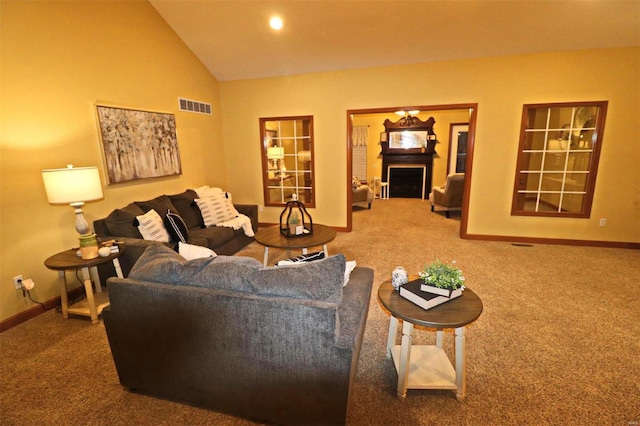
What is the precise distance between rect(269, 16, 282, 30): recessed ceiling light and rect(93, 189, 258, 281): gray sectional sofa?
2470mm

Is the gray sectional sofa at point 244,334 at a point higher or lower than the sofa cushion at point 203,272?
lower

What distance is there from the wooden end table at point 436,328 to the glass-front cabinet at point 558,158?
348cm

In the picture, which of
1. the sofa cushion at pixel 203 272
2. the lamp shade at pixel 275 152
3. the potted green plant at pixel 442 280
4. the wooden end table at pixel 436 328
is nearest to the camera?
the sofa cushion at pixel 203 272

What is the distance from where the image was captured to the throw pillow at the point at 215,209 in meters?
4.08

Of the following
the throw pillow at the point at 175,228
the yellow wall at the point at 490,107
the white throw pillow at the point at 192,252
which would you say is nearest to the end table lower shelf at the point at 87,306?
the throw pillow at the point at 175,228

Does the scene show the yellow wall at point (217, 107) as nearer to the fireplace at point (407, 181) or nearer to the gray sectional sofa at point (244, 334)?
the gray sectional sofa at point (244, 334)

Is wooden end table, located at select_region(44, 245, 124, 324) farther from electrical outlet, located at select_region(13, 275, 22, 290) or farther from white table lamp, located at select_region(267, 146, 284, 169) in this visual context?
white table lamp, located at select_region(267, 146, 284, 169)

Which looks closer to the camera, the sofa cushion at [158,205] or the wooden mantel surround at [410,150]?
the sofa cushion at [158,205]

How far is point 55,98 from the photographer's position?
Result: 273 cm

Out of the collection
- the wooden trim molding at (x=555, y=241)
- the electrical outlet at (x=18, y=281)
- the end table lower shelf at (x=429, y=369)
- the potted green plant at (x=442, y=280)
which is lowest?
the end table lower shelf at (x=429, y=369)

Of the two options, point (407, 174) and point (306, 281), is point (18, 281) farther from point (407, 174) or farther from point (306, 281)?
point (407, 174)

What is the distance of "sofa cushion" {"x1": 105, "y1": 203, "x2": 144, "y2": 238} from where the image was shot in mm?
3027

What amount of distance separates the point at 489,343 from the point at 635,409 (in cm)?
76

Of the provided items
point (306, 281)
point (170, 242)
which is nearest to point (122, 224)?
point (170, 242)
